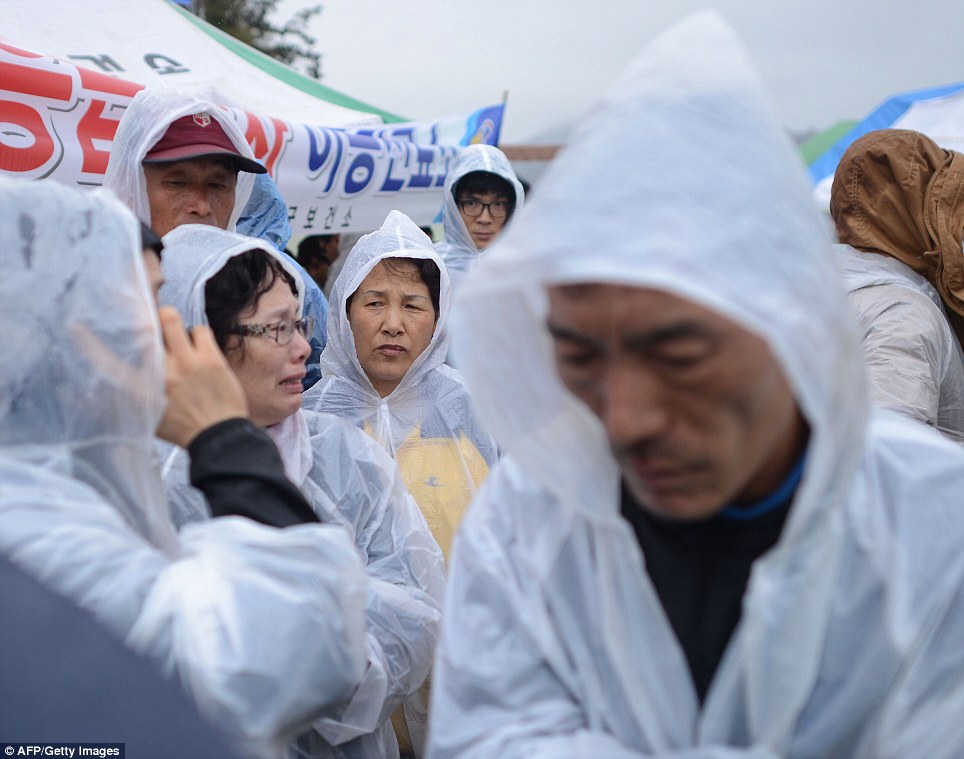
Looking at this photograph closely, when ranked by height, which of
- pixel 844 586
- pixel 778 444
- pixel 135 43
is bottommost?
pixel 844 586

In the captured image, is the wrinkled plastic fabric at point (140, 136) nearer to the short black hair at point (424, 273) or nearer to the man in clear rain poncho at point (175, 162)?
the man in clear rain poncho at point (175, 162)

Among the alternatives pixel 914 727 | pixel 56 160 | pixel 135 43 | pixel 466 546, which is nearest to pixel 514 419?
pixel 466 546

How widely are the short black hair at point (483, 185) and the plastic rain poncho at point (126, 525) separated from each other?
3.78 meters

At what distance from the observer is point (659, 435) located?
45.8 inches

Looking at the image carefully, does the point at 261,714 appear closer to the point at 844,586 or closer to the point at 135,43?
the point at 844,586

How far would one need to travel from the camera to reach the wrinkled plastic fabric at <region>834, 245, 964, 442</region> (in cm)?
264

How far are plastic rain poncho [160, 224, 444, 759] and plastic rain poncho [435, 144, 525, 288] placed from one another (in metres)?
2.78

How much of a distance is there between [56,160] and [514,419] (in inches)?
107

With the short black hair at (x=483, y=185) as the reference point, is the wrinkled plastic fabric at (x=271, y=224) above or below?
below

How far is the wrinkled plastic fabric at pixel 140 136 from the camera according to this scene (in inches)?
117

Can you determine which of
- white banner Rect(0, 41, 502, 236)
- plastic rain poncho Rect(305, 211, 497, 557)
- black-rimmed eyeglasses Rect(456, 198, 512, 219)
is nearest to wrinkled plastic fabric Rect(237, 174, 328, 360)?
plastic rain poncho Rect(305, 211, 497, 557)

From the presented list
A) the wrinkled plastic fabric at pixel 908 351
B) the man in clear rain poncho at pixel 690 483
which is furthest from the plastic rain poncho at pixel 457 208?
the man in clear rain poncho at pixel 690 483

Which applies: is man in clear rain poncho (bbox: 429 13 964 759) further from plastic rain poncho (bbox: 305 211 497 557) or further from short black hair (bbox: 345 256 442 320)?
short black hair (bbox: 345 256 442 320)

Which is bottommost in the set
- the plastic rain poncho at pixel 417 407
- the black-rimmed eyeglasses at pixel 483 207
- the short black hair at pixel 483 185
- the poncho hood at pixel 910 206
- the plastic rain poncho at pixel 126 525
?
the plastic rain poncho at pixel 417 407
